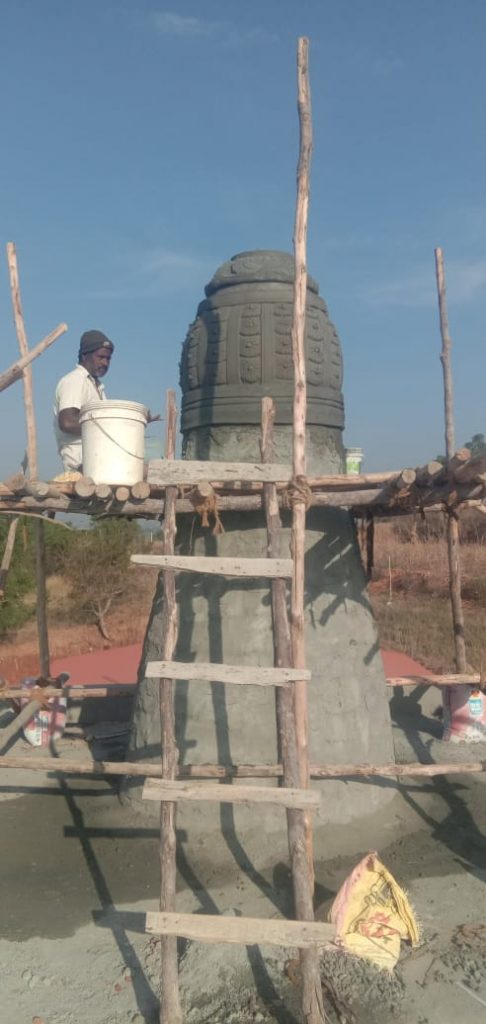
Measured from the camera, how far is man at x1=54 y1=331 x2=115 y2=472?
5.41 meters

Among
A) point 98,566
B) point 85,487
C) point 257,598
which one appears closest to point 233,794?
point 257,598

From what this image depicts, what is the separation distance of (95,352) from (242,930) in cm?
416

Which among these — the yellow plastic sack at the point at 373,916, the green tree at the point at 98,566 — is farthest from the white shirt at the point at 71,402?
the green tree at the point at 98,566

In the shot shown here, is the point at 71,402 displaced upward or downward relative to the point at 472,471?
upward

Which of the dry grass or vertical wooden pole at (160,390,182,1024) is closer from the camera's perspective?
vertical wooden pole at (160,390,182,1024)

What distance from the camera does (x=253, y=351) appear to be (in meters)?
5.56

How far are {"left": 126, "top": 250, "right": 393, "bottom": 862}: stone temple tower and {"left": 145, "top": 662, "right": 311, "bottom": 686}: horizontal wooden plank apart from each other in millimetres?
1490

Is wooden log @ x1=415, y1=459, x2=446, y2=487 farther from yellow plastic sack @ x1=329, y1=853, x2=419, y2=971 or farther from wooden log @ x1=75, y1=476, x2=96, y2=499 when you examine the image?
yellow plastic sack @ x1=329, y1=853, x2=419, y2=971

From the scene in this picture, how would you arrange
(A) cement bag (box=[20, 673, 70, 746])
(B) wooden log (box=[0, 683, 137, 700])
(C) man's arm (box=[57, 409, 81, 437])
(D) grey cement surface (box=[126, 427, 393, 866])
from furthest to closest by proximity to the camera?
(A) cement bag (box=[20, 673, 70, 746])
(B) wooden log (box=[0, 683, 137, 700])
(C) man's arm (box=[57, 409, 81, 437])
(D) grey cement surface (box=[126, 427, 393, 866])

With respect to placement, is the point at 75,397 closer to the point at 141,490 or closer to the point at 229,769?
the point at 141,490

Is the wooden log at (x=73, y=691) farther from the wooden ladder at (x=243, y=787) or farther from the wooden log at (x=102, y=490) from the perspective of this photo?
the wooden ladder at (x=243, y=787)

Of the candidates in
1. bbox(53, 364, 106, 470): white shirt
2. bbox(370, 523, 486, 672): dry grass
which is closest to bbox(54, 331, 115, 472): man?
bbox(53, 364, 106, 470): white shirt

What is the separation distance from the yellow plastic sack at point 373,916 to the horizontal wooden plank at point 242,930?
55cm

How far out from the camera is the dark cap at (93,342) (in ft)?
18.7
